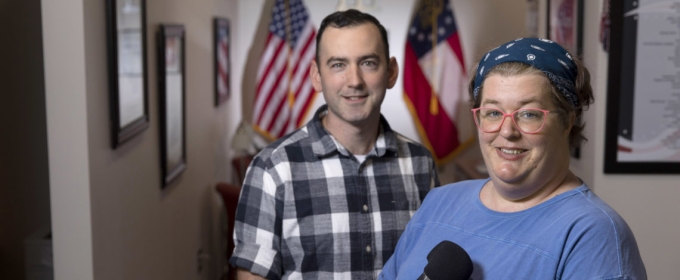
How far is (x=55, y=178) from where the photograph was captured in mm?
2170

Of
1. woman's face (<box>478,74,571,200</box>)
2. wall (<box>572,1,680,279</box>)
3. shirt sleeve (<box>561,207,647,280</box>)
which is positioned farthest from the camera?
wall (<box>572,1,680,279</box>)

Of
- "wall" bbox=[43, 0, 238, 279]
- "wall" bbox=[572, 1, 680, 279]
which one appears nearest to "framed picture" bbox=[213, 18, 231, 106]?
"wall" bbox=[43, 0, 238, 279]

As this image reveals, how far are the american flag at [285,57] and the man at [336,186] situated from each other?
13.1ft

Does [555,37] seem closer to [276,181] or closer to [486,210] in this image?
[276,181]

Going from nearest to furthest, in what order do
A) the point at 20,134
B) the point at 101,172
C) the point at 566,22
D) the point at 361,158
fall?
the point at 361,158
the point at 101,172
the point at 20,134
the point at 566,22

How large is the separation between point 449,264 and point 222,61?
4064 millimetres

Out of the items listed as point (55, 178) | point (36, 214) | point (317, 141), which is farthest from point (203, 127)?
point (317, 141)

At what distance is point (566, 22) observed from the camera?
3.10m

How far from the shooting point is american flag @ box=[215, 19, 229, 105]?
494cm

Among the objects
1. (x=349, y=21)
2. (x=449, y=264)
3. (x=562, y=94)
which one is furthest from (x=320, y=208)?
(x=562, y=94)

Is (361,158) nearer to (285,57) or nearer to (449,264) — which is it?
(449,264)

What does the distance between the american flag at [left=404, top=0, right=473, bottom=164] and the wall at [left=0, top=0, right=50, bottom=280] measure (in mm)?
3728

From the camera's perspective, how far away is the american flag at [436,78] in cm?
587

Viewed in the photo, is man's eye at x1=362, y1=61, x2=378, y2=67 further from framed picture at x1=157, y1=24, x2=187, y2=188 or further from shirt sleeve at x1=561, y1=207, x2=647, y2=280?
framed picture at x1=157, y1=24, x2=187, y2=188
